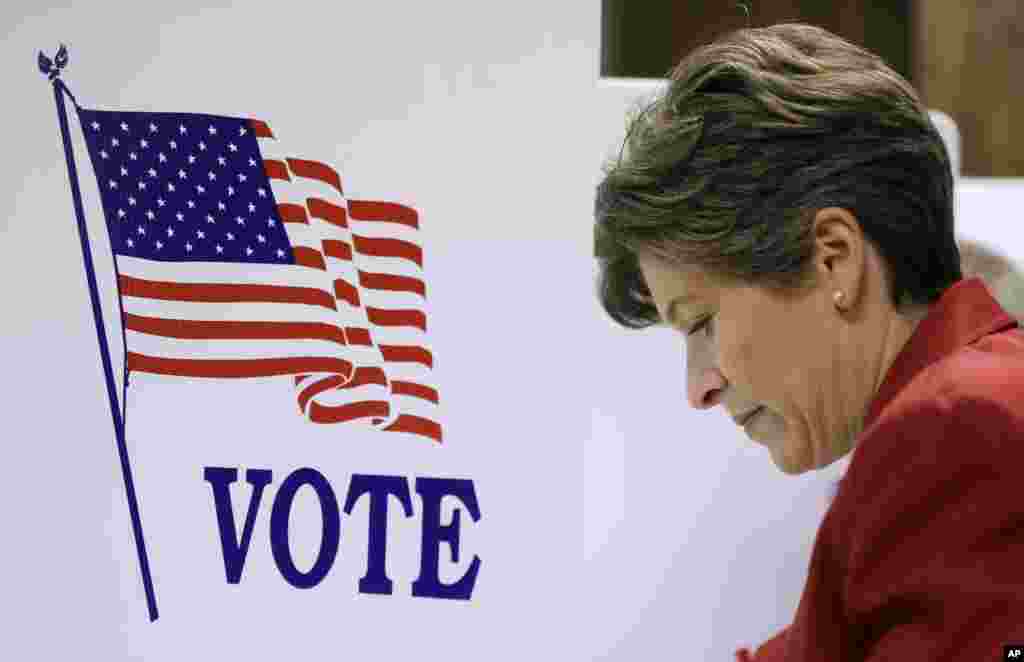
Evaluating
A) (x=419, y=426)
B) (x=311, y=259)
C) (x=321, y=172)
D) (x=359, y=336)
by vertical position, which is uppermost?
(x=321, y=172)

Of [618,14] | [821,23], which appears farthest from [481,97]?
[821,23]

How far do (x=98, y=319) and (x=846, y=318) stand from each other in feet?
3.59

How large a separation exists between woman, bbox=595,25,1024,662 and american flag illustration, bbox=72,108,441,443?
56 cm

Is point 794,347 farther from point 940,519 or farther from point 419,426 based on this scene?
point 419,426

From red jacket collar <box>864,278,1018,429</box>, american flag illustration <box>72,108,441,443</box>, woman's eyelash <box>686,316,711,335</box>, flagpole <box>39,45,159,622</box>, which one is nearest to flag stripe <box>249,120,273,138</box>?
american flag illustration <box>72,108,441,443</box>

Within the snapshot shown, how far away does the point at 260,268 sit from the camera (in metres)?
1.90

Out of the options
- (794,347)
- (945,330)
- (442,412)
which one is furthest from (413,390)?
(945,330)

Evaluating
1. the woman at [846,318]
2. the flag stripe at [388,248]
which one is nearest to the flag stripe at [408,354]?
the flag stripe at [388,248]

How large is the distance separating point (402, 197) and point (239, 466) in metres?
0.42

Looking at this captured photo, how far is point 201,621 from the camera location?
1.95m

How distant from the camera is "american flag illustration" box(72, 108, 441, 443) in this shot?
189 cm

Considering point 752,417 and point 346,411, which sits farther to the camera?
point 346,411

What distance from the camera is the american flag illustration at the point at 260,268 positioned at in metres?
1.89

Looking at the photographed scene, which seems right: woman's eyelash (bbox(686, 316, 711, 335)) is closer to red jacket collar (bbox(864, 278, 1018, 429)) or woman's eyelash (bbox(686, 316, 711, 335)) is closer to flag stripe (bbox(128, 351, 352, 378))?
red jacket collar (bbox(864, 278, 1018, 429))
